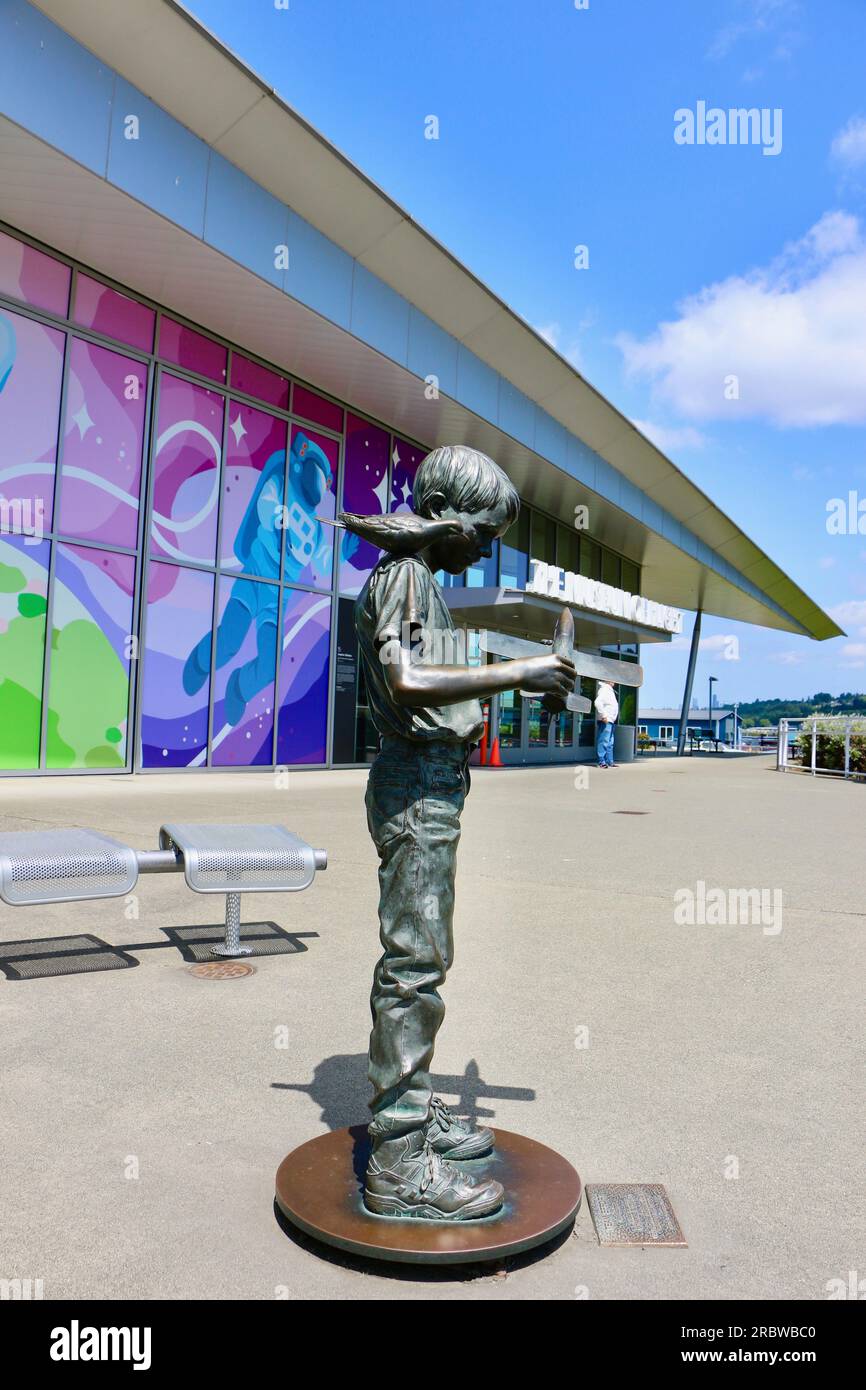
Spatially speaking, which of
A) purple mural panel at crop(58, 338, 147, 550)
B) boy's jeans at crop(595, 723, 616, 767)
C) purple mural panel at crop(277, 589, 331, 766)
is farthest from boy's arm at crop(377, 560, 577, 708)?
boy's jeans at crop(595, 723, 616, 767)

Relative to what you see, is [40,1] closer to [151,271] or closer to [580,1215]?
[151,271]

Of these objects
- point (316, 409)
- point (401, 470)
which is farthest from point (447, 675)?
point (401, 470)

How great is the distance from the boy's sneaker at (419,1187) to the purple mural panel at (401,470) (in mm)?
17235

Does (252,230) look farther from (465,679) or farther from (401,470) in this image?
(465,679)

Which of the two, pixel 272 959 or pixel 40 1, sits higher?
pixel 40 1

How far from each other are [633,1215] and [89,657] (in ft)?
39.9

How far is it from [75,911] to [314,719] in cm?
1211

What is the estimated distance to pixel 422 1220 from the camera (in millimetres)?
2111

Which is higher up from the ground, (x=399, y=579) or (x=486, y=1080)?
(x=399, y=579)

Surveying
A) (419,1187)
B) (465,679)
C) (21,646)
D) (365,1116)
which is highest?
(21,646)

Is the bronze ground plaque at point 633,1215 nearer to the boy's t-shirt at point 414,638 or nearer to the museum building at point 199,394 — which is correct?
the boy's t-shirt at point 414,638

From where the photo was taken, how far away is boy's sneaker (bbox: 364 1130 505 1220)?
6.96 ft
